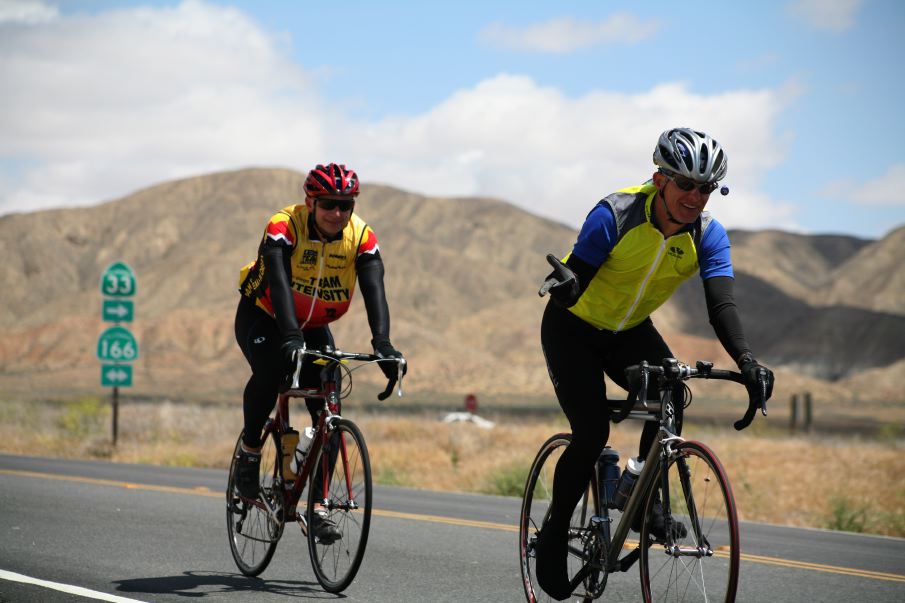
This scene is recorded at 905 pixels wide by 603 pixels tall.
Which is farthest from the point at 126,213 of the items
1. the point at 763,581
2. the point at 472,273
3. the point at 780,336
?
the point at 763,581

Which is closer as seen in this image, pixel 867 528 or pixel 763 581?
→ pixel 763 581

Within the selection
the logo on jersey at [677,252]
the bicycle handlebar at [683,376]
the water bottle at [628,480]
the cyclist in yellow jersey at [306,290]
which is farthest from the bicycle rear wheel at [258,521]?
the logo on jersey at [677,252]

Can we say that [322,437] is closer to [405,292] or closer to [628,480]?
[628,480]

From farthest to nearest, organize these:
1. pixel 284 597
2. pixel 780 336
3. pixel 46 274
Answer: pixel 46 274, pixel 780 336, pixel 284 597

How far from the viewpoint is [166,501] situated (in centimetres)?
1172

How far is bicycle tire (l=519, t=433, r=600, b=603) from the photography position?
18.9ft

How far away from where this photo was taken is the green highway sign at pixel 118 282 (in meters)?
21.8

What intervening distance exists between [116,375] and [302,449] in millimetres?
16131

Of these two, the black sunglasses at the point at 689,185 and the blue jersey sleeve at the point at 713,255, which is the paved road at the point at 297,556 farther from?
the black sunglasses at the point at 689,185

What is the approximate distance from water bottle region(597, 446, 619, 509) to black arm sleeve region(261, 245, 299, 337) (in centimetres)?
186

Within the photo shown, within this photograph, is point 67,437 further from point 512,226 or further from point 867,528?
point 512,226

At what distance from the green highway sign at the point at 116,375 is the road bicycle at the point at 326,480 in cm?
1538

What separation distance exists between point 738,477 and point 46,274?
3935 inches

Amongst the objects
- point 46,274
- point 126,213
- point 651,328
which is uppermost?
point 126,213
